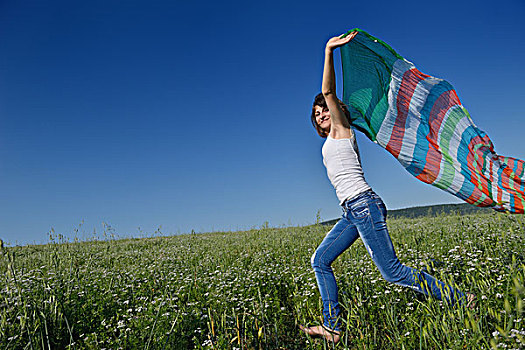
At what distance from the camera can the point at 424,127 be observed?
182 inches

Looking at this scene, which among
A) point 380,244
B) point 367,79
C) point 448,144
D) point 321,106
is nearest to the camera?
point 380,244

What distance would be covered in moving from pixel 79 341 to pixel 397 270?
357cm

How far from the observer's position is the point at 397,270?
340cm

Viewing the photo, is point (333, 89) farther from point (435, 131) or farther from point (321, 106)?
point (435, 131)

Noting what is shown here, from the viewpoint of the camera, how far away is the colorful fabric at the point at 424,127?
161 inches

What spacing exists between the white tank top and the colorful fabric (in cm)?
139

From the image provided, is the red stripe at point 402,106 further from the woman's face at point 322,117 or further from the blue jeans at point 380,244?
the blue jeans at point 380,244

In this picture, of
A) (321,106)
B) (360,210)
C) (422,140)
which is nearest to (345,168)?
(360,210)

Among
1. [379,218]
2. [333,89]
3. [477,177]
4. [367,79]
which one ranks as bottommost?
[379,218]

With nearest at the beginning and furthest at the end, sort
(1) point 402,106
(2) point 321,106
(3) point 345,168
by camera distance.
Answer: (3) point 345,168 → (2) point 321,106 → (1) point 402,106

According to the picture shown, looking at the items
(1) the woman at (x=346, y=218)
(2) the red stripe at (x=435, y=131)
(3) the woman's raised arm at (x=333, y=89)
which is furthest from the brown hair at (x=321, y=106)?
(2) the red stripe at (x=435, y=131)

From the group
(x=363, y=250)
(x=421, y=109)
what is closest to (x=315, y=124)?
(x=421, y=109)

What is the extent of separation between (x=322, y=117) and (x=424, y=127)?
166cm

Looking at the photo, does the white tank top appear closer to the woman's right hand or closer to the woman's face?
the woman's face
